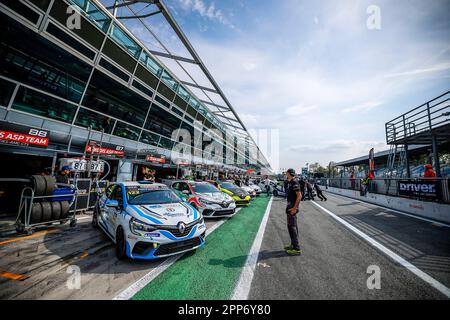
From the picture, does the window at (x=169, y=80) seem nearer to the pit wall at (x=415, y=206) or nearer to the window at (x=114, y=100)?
the window at (x=114, y=100)

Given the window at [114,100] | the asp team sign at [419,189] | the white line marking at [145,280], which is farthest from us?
the window at [114,100]

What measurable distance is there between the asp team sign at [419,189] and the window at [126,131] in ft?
55.2

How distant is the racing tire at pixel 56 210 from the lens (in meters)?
5.13

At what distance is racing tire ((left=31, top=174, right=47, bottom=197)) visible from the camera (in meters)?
4.79

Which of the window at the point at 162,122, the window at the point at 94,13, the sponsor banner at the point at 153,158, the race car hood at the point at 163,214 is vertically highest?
the window at the point at 94,13

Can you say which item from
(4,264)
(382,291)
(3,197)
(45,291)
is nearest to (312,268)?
(382,291)

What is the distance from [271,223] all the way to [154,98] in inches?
460

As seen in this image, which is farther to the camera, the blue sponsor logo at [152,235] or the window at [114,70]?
the window at [114,70]

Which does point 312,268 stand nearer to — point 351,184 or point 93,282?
point 93,282

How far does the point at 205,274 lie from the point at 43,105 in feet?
33.4

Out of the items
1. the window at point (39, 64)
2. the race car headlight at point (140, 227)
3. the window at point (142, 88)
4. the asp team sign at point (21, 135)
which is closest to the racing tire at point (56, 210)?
the asp team sign at point (21, 135)

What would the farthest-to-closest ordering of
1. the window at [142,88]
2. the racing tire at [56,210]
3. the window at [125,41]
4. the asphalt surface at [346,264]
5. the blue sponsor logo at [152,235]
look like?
the window at [142,88] → the window at [125,41] → the racing tire at [56,210] → the blue sponsor logo at [152,235] → the asphalt surface at [346,264]
